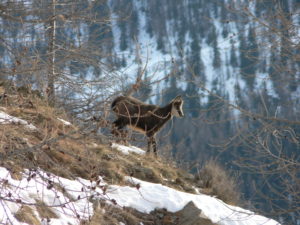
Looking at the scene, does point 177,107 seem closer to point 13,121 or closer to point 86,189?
point 86,189

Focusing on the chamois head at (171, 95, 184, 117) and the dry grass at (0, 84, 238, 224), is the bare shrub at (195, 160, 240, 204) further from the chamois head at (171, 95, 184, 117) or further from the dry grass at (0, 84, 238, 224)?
the chamois head at (171, 95, 184, 117)

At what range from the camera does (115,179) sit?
7.82 m

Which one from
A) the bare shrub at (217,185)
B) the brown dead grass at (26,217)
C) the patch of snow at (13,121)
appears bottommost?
the bare shrub at (217,185)

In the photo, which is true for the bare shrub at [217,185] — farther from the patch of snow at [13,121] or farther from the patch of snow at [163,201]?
the patch of snow at [13,121]

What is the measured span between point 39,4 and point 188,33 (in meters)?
130

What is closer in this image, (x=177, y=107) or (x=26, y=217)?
(x=26, y=217)

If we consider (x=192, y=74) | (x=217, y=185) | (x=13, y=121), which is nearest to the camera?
(x=13, y=121)

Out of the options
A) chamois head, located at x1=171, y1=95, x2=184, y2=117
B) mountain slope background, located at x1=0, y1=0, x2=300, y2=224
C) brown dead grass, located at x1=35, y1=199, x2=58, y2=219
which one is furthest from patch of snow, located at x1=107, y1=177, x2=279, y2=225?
chamois head, located at x1=171, y1=95, x2=184, y2=117

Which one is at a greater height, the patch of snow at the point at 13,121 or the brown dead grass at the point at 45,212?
the patch of snow at the point at 13,121

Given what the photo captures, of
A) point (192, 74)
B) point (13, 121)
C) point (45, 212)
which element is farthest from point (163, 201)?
point (13, 121)

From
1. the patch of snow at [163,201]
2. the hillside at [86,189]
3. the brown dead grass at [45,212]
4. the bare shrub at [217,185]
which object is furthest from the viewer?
the bare shrub at [217,185]

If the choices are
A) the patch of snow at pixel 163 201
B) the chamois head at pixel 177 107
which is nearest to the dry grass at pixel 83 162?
the patch of snow at pixel 163 201

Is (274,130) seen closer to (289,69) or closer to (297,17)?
(289,69)

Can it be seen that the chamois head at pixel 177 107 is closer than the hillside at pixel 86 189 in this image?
No
